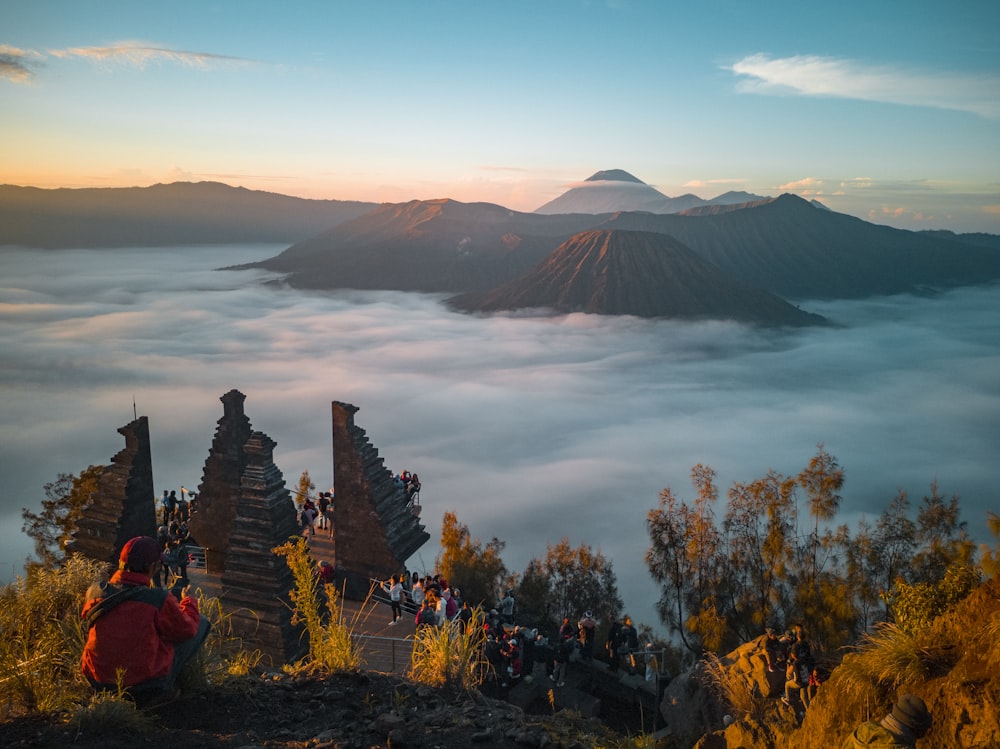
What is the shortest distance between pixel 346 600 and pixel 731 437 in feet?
558

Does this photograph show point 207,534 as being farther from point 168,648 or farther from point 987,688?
point 987,688

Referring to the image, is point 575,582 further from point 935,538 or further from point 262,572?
point 262,572

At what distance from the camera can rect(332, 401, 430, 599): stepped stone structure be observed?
46.9ft

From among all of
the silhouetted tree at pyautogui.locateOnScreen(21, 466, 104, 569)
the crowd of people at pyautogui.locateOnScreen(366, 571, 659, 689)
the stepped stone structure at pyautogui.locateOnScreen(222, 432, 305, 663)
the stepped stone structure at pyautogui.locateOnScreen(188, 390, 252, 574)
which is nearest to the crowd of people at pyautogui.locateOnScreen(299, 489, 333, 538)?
the stepped stone structure at pyautogui.locateOnScreen(188, 390, 252, 574)

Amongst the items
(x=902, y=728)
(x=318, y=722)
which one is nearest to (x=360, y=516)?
(x=318, y=722)

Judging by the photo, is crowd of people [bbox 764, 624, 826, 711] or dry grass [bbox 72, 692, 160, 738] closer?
dry grass [bbox 72, 692, 160, 738]

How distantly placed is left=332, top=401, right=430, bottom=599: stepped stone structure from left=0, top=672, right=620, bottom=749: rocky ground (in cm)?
912

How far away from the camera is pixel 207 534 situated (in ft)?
52.0

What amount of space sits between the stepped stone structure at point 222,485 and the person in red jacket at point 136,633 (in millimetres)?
11771

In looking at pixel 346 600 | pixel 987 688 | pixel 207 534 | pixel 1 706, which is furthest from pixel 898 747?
pixel 207 534

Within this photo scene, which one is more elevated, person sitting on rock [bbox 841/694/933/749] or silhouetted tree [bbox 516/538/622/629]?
person sitting on rock [bbox 841/694/933/749]

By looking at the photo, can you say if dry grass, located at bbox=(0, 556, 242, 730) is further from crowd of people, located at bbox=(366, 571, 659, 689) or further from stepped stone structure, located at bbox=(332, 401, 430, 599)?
stepped stone structure, located at bbox=(332, 401, 430, 599)

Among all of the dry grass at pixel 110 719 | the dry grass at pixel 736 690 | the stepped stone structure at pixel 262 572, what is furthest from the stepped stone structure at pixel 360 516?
the dry grass at pixel 110 719

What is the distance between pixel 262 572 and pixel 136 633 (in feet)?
20.0
